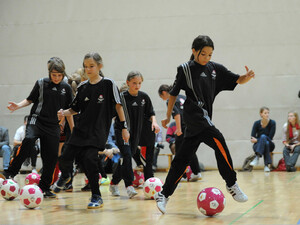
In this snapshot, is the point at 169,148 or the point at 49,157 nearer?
the point at 49,157

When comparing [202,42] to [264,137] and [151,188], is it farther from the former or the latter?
[264,137]

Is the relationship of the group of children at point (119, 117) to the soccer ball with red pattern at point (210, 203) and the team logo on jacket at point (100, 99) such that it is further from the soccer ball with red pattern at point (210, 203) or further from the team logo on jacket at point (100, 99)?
the soccer ball with red pattern at point (210, 203)

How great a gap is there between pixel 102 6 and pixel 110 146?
4201mm

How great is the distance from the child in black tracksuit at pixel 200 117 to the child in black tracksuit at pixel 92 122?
766mm

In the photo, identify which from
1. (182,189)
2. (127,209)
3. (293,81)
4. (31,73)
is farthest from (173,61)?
(127,209)

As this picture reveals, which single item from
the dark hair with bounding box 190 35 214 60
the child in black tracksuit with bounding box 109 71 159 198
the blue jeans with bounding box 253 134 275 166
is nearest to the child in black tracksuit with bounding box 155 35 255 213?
the dark hair with bounding box 190 35 214 60

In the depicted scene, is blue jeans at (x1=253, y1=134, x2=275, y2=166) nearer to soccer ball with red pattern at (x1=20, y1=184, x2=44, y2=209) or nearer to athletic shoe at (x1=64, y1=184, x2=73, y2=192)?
athletic shoe at (x1=64, y1=184, x2=73, y2=192)

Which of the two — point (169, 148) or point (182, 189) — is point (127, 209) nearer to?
point (182, 189)

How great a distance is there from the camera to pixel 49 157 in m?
5.68

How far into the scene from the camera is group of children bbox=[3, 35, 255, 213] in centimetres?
431

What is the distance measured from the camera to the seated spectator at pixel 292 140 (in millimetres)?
10477

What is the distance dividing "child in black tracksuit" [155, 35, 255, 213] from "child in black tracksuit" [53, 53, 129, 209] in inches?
30.1

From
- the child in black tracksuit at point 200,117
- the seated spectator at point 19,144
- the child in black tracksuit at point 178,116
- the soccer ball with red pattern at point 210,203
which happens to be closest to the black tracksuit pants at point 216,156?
the child in black tracksuit at point 200,117

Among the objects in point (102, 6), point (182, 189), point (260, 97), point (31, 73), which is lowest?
point (182, 189)
